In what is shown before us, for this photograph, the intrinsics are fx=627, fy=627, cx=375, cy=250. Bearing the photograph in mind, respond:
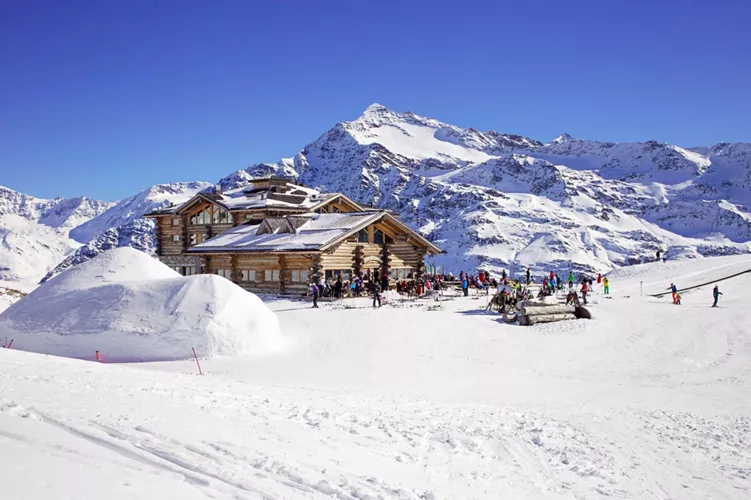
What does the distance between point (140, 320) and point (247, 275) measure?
18.2m

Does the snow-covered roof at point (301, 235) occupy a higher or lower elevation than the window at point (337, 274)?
higher

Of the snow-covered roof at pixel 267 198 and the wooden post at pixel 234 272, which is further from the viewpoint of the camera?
the snow-covered roof at pixel 267 198

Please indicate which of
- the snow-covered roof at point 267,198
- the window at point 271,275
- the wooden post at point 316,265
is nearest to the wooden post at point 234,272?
the window at point 271,275

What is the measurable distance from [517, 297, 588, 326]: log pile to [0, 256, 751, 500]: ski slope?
378cm

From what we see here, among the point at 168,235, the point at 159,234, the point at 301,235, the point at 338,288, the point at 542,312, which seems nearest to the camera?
the point at 542,312

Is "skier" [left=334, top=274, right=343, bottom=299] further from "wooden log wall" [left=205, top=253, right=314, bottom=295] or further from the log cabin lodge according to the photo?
"wooden log wall" [left=205, top=253, right=314, bottom=295]

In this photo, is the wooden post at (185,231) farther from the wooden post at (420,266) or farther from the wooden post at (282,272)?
the wooden post at (420,266)

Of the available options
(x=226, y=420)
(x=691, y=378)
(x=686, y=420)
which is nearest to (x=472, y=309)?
(x=691, y=378)

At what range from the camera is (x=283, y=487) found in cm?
681

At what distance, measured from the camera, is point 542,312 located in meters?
25.0

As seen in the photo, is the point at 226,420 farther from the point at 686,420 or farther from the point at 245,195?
the point at 245,195

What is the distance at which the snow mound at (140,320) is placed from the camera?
693 inches

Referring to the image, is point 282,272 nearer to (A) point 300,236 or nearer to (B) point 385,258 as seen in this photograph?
(A) point 300,236

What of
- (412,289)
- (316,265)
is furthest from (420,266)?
(316,265)
